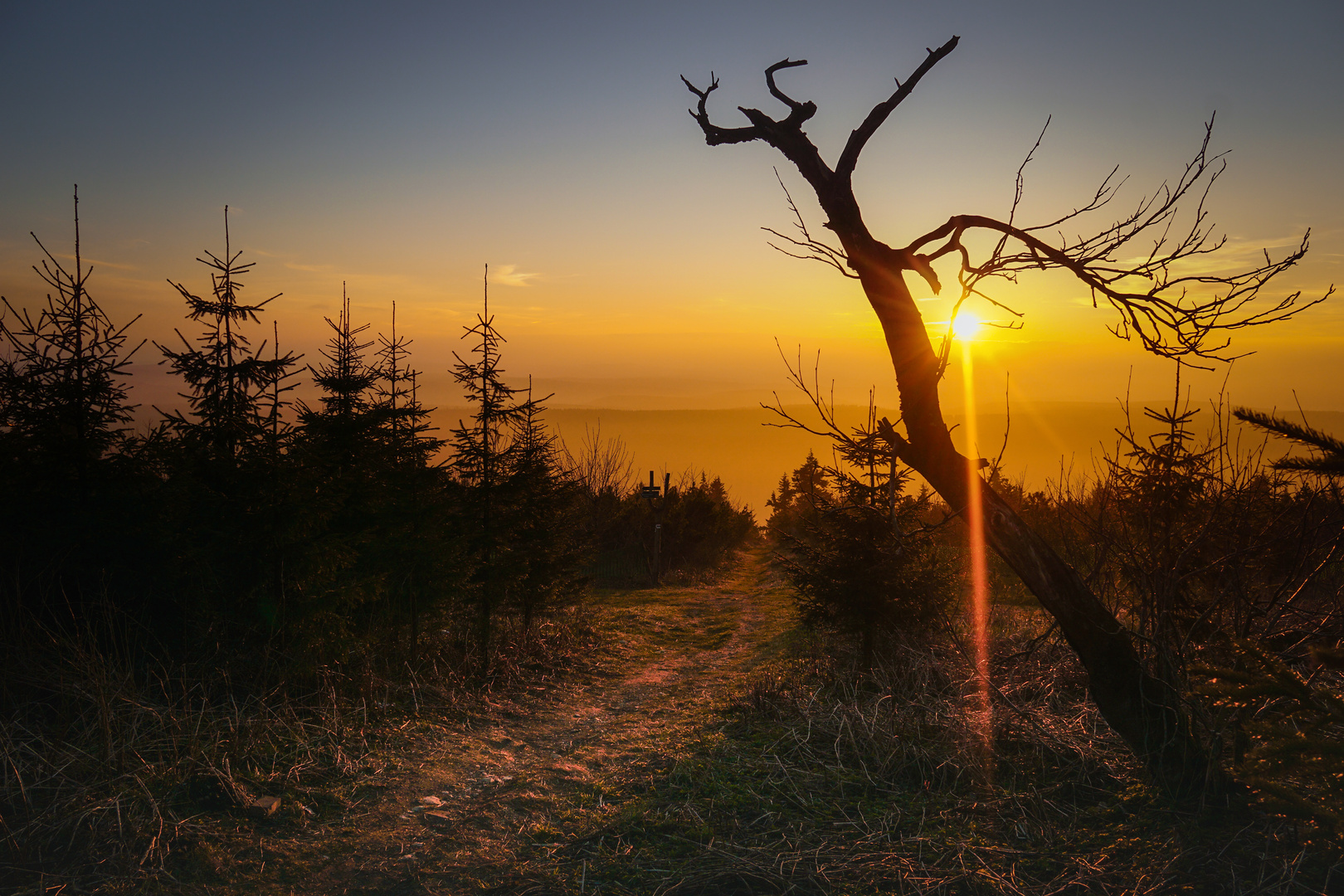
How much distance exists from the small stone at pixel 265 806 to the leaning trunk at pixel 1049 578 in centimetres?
464

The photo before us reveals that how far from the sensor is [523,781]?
19.1 ft

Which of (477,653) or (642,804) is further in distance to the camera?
(477,653)

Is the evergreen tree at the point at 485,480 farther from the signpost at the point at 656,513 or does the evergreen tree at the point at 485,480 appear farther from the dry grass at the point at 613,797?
the signpost at the point at 656,513

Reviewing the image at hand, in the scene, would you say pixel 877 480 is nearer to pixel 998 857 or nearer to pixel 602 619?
pixel 998 857

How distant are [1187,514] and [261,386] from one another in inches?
330

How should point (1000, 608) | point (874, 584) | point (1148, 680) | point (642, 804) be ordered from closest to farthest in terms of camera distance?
point (1148, 680) < point (642, 804) < point (874, 584) < point (1000, 608)

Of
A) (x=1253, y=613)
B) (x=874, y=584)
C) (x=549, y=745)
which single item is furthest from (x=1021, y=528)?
(x=549, y=745)

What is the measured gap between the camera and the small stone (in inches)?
186

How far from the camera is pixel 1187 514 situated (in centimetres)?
696

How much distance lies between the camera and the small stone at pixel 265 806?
473cm

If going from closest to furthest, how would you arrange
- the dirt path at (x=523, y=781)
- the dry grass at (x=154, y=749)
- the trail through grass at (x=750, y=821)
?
the trail through grass at (x=750, y=821)
the dry grass at (x=154, y=749)
the dirt path at (x=523, y=781)

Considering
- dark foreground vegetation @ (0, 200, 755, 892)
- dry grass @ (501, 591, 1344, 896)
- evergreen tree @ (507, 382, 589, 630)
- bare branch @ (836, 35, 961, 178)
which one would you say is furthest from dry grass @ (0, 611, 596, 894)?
bare branch @ (836, 35, 961, 178)

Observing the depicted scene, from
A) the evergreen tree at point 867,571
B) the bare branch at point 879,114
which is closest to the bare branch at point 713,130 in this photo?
the bare branch at point 879,114

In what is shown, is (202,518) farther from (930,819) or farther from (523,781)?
(930,819)
